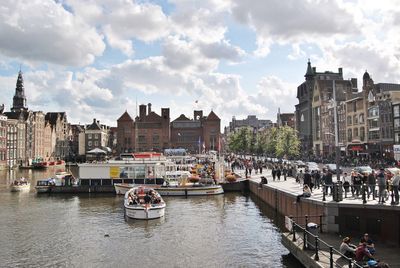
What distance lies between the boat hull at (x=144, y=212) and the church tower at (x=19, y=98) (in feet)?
444

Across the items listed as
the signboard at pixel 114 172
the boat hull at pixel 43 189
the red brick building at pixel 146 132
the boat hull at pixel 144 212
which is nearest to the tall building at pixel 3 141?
the red brick building at pixel 146 132

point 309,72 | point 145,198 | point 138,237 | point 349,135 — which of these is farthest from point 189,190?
point 309,72

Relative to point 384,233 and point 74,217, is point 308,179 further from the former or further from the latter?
point 74,217

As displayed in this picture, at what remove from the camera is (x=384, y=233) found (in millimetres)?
24859

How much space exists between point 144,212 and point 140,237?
21.4ft

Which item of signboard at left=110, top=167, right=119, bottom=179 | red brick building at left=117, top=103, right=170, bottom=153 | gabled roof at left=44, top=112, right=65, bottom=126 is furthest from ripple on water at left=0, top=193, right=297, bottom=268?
gabled roof at left=44, top=112, right=65, bottom=126

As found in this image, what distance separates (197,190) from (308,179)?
23918mm

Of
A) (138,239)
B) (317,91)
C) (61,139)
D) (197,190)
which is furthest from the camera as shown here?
(61,139)

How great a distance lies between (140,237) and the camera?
3269 centimetres

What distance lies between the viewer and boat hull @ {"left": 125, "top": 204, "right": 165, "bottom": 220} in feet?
129

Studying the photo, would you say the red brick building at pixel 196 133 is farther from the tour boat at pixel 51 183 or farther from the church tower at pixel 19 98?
the tour boat at pixel 51 183

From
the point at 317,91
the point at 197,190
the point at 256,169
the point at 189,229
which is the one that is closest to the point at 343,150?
the point at 317,91

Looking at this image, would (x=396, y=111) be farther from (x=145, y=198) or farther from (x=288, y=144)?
(x=145, y=198)

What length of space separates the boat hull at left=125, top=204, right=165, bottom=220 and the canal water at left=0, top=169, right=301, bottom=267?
0.68m
